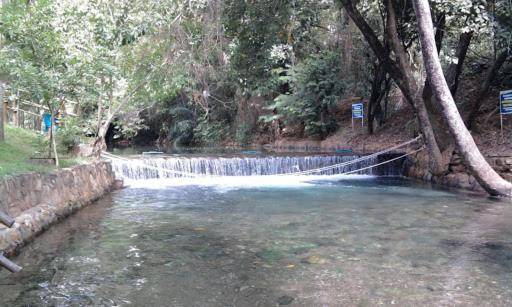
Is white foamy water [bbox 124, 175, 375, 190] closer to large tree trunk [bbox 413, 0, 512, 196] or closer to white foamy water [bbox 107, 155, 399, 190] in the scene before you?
white foamy water [bbox 107, 155, 399, 190]

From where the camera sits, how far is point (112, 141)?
37219 millimetres

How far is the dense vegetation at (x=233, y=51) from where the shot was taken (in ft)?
28.0

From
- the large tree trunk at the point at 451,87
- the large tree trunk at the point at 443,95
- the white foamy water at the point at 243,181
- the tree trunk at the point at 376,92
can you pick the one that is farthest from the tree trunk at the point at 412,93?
the tree trunk at the point at 376,92

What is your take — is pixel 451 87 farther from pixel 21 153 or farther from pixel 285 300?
pixel 21 153

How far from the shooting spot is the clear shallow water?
4336mm

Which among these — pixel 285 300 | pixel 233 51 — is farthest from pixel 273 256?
pixel 233 51

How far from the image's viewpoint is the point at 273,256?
5.59m

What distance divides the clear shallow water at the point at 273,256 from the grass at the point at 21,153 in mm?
1021

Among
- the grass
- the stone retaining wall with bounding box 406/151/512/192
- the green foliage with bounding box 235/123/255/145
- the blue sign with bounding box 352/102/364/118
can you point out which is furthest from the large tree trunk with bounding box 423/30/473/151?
the green foliage with bounding box 235/123/255/145

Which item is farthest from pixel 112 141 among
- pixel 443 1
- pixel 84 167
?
pixel 443 1

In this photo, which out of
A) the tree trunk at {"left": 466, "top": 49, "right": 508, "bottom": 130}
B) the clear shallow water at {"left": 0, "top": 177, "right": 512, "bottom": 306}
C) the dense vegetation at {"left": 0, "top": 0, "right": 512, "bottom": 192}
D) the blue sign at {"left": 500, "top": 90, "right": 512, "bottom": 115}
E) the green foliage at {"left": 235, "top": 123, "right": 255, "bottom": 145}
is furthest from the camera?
the green foliage at {"left": 235, "top": 123, "right": 255, "bottom": 145}

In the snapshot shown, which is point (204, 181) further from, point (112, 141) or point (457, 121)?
point (112, 141)

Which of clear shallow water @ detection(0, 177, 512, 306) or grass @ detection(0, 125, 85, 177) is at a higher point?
grass @ detection(0, 125, 85, 177)

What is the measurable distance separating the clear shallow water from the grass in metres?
1.02
